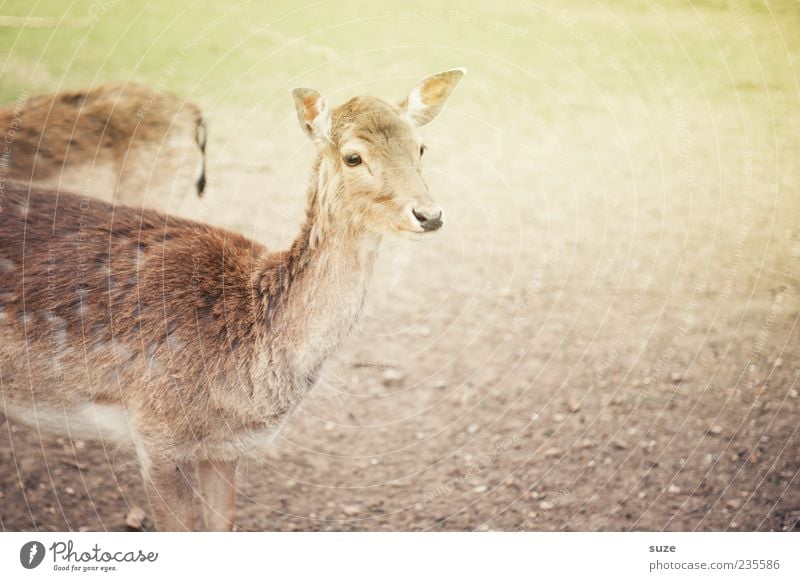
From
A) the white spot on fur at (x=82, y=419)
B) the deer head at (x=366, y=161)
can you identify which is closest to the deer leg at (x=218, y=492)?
the white spot on fur at (x=82, y=419)

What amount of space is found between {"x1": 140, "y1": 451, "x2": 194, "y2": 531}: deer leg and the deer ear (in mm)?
1481

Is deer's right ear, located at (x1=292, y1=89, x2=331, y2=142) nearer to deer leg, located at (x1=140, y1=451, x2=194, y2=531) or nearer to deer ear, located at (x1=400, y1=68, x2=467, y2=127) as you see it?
deer ear, located at (x1=400, y1=68, x2=467, y2=127)

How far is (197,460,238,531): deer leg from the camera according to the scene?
10.2 ft

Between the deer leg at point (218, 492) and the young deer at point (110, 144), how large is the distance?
1.18 m

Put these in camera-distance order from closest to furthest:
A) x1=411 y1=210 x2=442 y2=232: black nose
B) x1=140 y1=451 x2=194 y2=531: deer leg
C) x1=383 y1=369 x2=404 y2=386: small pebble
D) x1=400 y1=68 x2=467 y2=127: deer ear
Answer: x1=411 y1=210 x2=442 y2=232: black nose
x1=140 y1=451 x2=194 y2=531: deer leg
x1=400 y1=68 x2=467 y2=127: deer ear
x1=383 y1=369 x2=404 y2=386: small pebble

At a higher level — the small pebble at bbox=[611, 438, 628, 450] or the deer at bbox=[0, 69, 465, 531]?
the deer at bbox=[0, 69, 465, 531]

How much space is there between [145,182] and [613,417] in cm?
237

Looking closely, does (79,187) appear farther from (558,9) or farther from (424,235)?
(558,9)

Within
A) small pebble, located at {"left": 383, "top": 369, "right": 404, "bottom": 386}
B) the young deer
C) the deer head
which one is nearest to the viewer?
the deer head

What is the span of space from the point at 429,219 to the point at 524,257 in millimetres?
2258

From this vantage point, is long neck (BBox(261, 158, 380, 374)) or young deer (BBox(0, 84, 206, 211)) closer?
long neck (BBox(261, 158, 380, 374))
